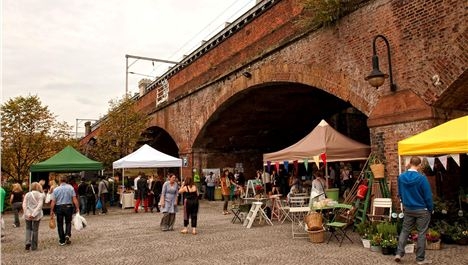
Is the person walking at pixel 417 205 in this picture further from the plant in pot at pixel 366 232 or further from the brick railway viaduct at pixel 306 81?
the brick railway viaduct at pixel 306 81

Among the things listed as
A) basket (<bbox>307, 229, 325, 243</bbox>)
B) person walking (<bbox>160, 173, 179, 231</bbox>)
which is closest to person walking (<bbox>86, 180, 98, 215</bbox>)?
person walking (<bbox>160, 173, 179, 231</bbox>)

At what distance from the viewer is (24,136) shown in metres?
20.5

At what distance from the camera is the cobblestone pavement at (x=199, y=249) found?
6.84 m

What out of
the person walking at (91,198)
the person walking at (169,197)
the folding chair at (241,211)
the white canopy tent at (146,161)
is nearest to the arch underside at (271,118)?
the white canopy tent at (146,161)

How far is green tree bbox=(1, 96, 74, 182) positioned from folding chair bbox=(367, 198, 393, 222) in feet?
58.3

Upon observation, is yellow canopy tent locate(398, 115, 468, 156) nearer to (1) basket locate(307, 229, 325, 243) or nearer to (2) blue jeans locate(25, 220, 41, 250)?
(1) basket locate(307, 229, 325, 243)

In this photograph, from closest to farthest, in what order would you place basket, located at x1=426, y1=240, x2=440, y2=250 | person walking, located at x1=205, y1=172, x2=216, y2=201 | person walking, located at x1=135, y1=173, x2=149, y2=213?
basket, located at x1=426, y1=240, x2=440, y2=250
person walking, located at x1=135, y1=173, x2=149, y2=213
person walking, located at x1=205, y1=172, x2=216, y2=201

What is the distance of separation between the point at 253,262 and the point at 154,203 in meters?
10.8

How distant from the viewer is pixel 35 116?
21172mm

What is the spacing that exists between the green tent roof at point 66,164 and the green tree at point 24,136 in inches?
216

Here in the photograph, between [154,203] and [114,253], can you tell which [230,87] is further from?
[114,253]

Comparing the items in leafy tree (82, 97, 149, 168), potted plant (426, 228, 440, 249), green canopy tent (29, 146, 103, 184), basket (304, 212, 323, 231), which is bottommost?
potted plant (426, 228, 440, 249)

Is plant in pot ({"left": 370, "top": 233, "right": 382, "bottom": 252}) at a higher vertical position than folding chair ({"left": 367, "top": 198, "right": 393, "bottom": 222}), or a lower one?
lower

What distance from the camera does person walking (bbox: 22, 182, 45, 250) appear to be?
837cm
